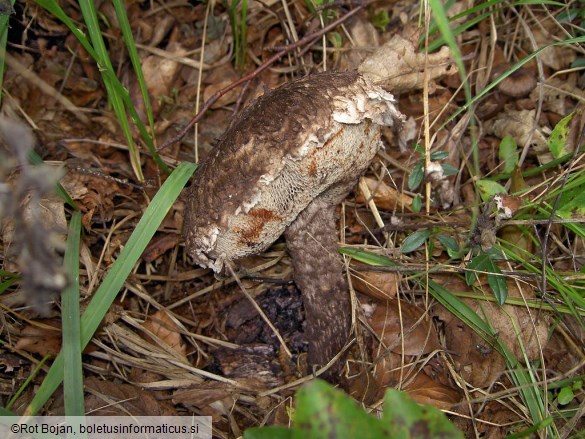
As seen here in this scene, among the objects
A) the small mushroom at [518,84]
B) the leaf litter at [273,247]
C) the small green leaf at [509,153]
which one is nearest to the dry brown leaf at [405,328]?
the leaf litter at [273,247]

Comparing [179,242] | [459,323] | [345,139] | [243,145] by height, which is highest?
[243,145]

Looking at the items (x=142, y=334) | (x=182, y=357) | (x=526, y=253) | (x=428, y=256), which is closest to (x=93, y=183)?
(x=142, y=334)

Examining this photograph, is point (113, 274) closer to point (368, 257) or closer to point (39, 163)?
point (39, 163)

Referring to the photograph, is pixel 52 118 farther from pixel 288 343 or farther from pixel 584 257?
pixel 584 257

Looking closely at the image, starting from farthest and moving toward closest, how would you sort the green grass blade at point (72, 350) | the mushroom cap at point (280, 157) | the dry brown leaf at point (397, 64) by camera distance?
the dry brown leaf at point (397, 64) → the green grass blade at point (72, 350) → the mushroom cap at point (280, 157)

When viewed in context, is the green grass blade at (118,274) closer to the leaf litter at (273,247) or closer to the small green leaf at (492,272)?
the leaf litter at (273,247)

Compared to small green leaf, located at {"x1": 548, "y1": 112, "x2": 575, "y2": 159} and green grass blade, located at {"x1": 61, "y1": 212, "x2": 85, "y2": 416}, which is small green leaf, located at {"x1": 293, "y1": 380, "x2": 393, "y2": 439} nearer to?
green grass blade, located at {"x1": 61, "y1": 212, "x2": 85, "y2": 416}

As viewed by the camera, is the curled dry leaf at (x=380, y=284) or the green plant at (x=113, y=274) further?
the curled dry leaf at (x=380, y=284)

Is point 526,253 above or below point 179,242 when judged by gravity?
below
